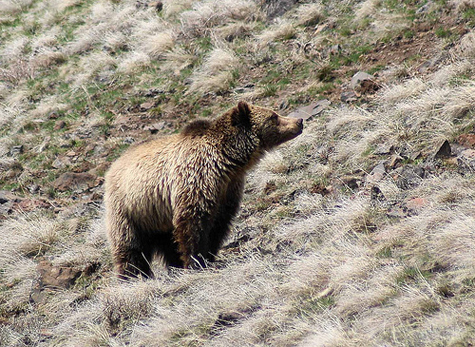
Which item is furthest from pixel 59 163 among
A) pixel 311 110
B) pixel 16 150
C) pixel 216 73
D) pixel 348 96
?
pixel 348 96

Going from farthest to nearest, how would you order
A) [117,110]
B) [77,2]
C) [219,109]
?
[77,2], [117,110], [219,109]

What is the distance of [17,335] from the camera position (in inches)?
268

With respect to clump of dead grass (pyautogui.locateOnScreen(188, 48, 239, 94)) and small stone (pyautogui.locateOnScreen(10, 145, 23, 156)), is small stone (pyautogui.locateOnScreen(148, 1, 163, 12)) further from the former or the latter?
small stone (pyautogui.locateOnScreen(10, 145, 23, 156))

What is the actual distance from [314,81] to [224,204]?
518cm

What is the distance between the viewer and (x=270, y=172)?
948 centimetres

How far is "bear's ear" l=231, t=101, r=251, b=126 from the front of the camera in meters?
7.37

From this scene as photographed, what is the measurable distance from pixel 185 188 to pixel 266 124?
1.49m

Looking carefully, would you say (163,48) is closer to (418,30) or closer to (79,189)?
(79,189)

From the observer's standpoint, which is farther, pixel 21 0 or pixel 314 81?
pixel 21 0

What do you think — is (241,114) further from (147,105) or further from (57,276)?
(147,105)

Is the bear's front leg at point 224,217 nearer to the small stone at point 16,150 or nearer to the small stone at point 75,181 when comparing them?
the small stone at point 75,181

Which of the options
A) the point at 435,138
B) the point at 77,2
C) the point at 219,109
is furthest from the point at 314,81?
the point at 77,2

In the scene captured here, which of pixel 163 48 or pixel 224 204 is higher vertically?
pixel 163 48

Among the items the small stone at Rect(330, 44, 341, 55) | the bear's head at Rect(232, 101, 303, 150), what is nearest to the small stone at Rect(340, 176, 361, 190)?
the bear's head at Rect(232, 101, 303, 150)
